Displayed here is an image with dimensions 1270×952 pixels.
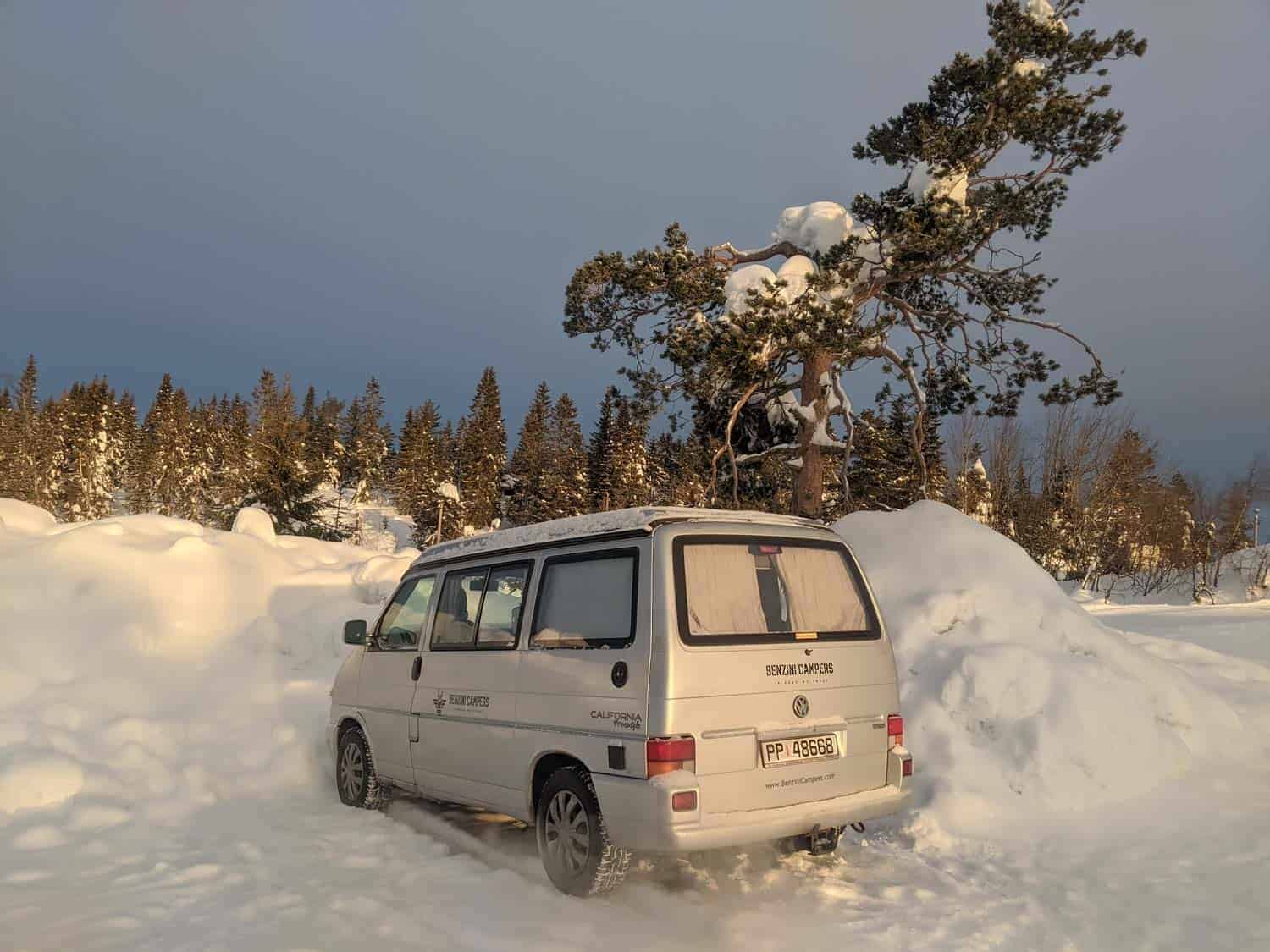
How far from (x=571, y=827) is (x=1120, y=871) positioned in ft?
11.3

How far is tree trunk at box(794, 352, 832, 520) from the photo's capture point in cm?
1374

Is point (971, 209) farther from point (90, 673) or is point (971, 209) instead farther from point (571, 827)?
point (90, 673)

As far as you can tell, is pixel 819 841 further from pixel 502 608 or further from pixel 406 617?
pixel 406 617

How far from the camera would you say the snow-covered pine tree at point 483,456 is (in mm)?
75125

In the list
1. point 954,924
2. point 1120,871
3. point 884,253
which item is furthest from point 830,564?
point 884,253

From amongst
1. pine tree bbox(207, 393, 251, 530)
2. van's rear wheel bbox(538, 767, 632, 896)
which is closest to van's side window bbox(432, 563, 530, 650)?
van's rear wheel bbox(538, 767, 632, 896)

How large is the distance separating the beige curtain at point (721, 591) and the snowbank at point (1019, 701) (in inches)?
103

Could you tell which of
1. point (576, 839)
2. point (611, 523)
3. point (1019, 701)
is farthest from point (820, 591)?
point (1019, 701)

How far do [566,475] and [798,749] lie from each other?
66.8m

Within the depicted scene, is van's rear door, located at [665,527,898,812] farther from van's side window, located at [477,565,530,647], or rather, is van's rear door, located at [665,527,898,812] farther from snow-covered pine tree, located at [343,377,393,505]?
snow-covered pine tree, located at [343,377,393,505]

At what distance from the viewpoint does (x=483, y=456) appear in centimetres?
7869

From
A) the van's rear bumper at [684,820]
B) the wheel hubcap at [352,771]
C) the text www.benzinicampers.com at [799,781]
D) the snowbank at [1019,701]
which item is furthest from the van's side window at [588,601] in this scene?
the snowbank at [1019,701]

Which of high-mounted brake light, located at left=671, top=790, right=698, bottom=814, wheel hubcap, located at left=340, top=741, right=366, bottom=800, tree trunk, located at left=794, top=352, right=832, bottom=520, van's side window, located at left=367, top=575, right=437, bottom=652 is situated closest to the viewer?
high-mounted brake light, located at left=671, top=790, right=698, bottom=814

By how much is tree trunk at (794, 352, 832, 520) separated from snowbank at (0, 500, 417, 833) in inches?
246
